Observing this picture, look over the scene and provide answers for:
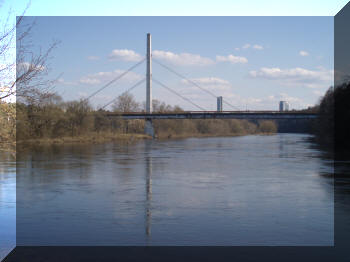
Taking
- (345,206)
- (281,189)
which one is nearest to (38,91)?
(345,206)

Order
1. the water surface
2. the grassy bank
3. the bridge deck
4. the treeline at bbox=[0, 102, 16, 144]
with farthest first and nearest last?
1. the bridge deck
2. the grassy bank
3. the water surface
4. the treeline at bbox=[0, 102, 16, 144]

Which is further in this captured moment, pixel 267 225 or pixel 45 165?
pixel 45 165

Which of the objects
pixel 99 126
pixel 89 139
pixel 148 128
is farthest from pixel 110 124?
pixel 89 139

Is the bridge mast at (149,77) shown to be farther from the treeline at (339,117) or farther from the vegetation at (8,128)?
the vegetation at (8,128)

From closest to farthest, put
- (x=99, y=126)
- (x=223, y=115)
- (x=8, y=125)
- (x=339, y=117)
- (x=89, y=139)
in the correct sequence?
(x=8, y=125), (x=339, y=117), (x=89, y=139), (x=99, y=126), (x=223, y=115)

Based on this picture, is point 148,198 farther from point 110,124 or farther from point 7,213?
point 110,124

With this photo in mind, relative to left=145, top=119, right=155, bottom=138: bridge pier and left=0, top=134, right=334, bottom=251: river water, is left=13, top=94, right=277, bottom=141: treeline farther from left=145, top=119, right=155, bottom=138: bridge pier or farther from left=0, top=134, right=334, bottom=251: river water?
left=0, top=134, right=334, bottom=251: river water

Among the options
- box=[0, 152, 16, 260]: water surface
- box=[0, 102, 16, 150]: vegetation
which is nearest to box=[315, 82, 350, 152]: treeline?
box=[0, 152, 16, 260]: water surface

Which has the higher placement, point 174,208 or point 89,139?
point 89,139

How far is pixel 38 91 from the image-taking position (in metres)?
7.90

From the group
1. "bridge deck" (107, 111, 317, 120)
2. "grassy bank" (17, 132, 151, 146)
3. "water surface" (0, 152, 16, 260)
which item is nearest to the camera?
"water surface" (0, 152, 16, 260)
